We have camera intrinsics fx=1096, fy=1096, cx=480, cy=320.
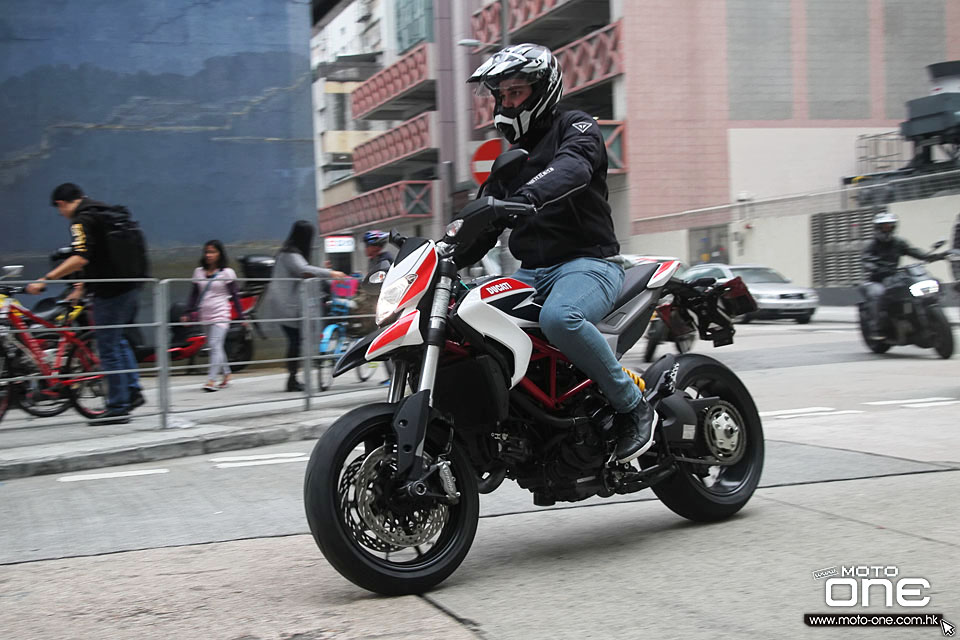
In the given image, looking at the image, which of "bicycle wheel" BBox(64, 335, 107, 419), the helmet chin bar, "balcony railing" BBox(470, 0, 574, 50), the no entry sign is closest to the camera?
the helmet chin bar

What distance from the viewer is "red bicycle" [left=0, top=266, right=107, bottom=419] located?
840 centimetres

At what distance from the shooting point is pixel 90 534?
5.34m

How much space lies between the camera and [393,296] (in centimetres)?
396

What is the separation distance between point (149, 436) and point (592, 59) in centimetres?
3068

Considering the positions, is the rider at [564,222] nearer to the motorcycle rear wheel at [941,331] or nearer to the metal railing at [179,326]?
the metal railing at [179,326]

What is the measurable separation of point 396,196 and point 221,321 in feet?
137

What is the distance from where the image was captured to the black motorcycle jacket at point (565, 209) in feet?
14.5

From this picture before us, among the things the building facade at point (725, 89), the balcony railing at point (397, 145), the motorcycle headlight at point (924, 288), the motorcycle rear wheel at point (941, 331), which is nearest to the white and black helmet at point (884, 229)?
the motorcycle headlight at point (924, 288)

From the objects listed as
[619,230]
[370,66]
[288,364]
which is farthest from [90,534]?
[370,66]

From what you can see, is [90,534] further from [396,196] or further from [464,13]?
[396,196]

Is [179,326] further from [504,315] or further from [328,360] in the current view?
[504,315]

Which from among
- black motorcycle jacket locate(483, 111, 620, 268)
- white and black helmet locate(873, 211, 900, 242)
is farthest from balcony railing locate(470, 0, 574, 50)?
black motorcycle jacket locate(483, 111, 620, 268)

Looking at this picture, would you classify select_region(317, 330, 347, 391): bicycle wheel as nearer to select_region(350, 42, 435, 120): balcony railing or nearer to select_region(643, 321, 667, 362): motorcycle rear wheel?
select_region(643, 321, 667, 362): motorcycle rear wheel

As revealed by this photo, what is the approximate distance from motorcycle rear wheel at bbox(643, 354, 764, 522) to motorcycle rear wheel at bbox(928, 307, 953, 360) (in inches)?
360
